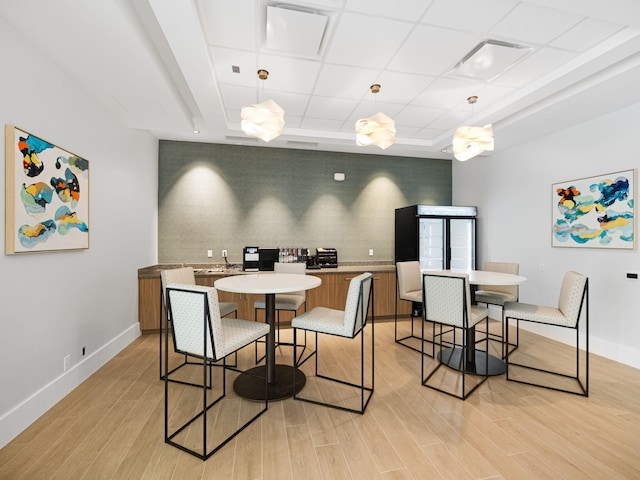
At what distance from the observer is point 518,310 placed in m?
2.78

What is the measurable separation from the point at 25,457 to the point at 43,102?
2325 millimetres

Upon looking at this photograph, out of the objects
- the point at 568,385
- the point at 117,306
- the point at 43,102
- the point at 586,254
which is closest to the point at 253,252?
the point at 117,306

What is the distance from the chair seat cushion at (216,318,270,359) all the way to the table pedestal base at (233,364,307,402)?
0.61 m

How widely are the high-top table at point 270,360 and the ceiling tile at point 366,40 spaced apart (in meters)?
1.89

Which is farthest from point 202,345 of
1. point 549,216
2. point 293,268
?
point 549,216

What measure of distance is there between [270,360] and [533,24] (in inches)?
127

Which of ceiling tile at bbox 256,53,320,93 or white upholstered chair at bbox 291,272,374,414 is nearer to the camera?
white upholstered chair at bbox 291,272,374,414

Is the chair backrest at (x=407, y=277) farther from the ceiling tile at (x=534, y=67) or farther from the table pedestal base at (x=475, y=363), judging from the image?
the ceiling tile at (x=534, y=67)

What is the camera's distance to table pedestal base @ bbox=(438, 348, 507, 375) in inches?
114

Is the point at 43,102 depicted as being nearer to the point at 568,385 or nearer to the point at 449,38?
the point at 449,38

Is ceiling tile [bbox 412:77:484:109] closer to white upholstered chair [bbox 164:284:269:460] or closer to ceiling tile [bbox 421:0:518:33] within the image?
ceiling tile [bbox 421:0:518:33]

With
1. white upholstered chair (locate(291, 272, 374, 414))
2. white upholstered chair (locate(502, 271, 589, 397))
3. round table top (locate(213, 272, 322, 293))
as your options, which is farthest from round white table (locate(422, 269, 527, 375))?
round table top (locate(213, 272, 322, 293))

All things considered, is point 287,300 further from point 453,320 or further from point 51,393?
point 51,393

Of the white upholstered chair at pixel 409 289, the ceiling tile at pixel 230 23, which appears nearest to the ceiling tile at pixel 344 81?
the ceiling tile at pixel 230 23
